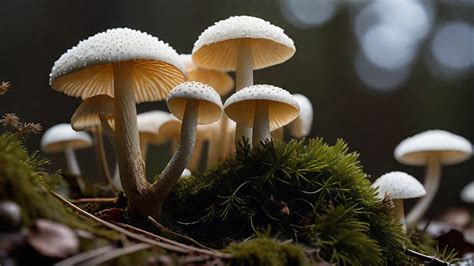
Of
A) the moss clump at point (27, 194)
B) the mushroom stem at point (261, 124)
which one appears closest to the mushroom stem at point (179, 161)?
the mushroom stem at point (261, 124)

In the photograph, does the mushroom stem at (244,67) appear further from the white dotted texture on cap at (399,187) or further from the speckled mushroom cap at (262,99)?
the white dotted texture on cap at (399,187)

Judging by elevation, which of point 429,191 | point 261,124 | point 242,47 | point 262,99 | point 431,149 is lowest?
point 429,191

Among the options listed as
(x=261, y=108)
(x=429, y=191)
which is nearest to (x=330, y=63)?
(x=429, y=191)

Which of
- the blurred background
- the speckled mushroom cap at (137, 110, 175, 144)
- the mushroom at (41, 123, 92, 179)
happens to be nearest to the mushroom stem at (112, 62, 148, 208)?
the speckled mushroom cap at (137, 110, 175, 144)

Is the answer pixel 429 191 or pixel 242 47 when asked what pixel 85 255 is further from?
pixel 429 191

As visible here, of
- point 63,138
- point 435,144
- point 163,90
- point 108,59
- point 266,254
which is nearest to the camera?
point 266,254

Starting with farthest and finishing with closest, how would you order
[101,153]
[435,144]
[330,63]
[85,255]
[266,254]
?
[330,63], [435,144], [101,153], [266,254], [85,255]

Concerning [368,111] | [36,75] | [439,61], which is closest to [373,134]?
[368,111]

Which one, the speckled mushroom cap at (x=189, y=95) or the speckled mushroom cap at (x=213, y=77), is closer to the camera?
the speckled mushroom cap at (x=189, y=95)
